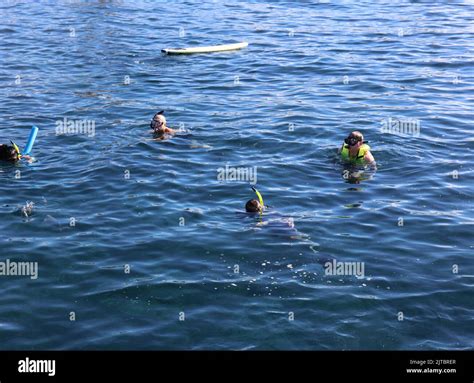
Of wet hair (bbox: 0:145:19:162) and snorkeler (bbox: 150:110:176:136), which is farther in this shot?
snorkeler (bbox: 150:110:176:136)

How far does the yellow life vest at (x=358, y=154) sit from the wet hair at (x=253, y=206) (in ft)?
12.5

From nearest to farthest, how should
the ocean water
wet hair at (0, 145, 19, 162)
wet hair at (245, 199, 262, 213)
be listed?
the ocean water → wet hair at (245, 199, 262, 213) → wet hair at (0, 145, 19, 162)

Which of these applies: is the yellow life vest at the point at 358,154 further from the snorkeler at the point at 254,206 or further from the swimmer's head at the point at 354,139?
the snorkeler at the point at 254,206

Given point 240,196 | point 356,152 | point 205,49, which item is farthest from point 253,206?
point 205,49

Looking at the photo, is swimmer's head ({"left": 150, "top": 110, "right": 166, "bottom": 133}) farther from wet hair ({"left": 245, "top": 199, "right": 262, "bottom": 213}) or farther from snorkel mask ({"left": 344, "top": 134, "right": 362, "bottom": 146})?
wet hair ({"left": 245, "top": 199, "right": 262, "bottom": 213})

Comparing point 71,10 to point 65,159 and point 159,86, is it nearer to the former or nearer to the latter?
point 159,86

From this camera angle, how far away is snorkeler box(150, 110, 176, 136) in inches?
822

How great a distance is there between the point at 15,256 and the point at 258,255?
15.5ft

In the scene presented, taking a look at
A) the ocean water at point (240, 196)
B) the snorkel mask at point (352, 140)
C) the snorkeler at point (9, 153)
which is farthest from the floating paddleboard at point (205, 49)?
the snorkel mask at point (352, 140)

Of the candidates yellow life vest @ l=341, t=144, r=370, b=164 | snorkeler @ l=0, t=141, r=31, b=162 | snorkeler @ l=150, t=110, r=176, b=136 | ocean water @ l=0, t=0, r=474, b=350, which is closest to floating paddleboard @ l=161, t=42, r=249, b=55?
ocean water @ l=0, t=0, r=474, b=350

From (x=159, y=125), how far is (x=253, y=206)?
594 cm

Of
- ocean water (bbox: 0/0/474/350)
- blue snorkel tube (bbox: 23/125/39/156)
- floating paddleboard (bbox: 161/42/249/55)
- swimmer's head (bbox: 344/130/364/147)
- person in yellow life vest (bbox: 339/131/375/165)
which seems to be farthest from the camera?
floating paddleboard (bbox: 161/42/249/55)

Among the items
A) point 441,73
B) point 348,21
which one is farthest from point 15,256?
point 348,21

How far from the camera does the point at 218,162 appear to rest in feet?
64.1
